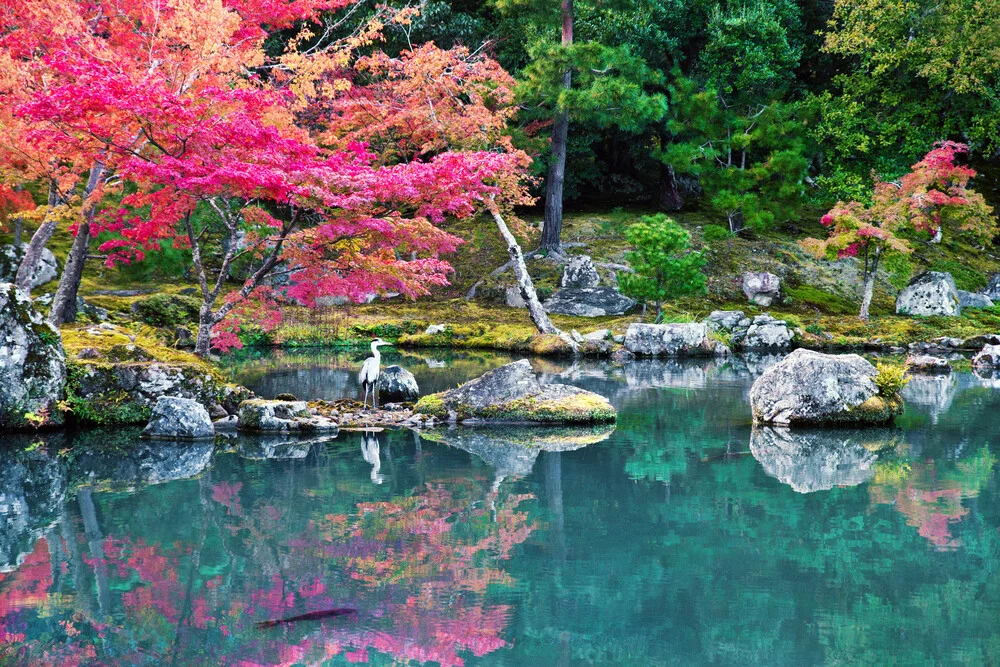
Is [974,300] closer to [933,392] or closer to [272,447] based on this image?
[933,392]

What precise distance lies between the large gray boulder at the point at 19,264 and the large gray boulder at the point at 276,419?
11.2 m

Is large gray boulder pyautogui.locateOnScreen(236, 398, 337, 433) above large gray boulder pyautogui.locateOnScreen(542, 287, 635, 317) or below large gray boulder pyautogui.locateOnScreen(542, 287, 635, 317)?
below

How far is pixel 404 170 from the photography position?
11570 mm

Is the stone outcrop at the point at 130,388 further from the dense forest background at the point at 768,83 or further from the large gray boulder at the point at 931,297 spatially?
the large gray boulder at the point at 931,297

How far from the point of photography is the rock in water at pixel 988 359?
1677 centimetres

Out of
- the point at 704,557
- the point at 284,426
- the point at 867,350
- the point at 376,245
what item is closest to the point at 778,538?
the point at 704,557

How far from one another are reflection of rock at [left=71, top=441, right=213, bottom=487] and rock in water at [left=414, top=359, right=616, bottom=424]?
9.88 ft

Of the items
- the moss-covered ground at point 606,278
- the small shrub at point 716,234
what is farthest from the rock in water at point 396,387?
the small shrub at point 716,234

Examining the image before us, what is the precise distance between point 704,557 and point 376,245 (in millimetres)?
8717

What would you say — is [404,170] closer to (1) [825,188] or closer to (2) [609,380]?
(2) [609,380]

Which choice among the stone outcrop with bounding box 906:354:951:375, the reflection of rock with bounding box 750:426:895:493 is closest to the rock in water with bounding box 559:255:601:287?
the stone outcrop with bounding box 906:354:951:375

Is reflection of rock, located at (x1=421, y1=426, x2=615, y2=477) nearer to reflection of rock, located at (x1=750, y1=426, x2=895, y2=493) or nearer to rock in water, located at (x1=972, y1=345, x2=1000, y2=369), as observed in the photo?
reflection of rock, located at (x1=750, y1=426, x2=895, y2=493)

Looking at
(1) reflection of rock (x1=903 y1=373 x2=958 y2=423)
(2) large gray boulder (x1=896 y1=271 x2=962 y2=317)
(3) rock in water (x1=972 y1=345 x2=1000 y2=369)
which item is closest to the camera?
(1) reflection of rock (x1=903 y1=373 x2=958 y2=423)

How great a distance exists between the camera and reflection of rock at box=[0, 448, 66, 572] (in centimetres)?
581
